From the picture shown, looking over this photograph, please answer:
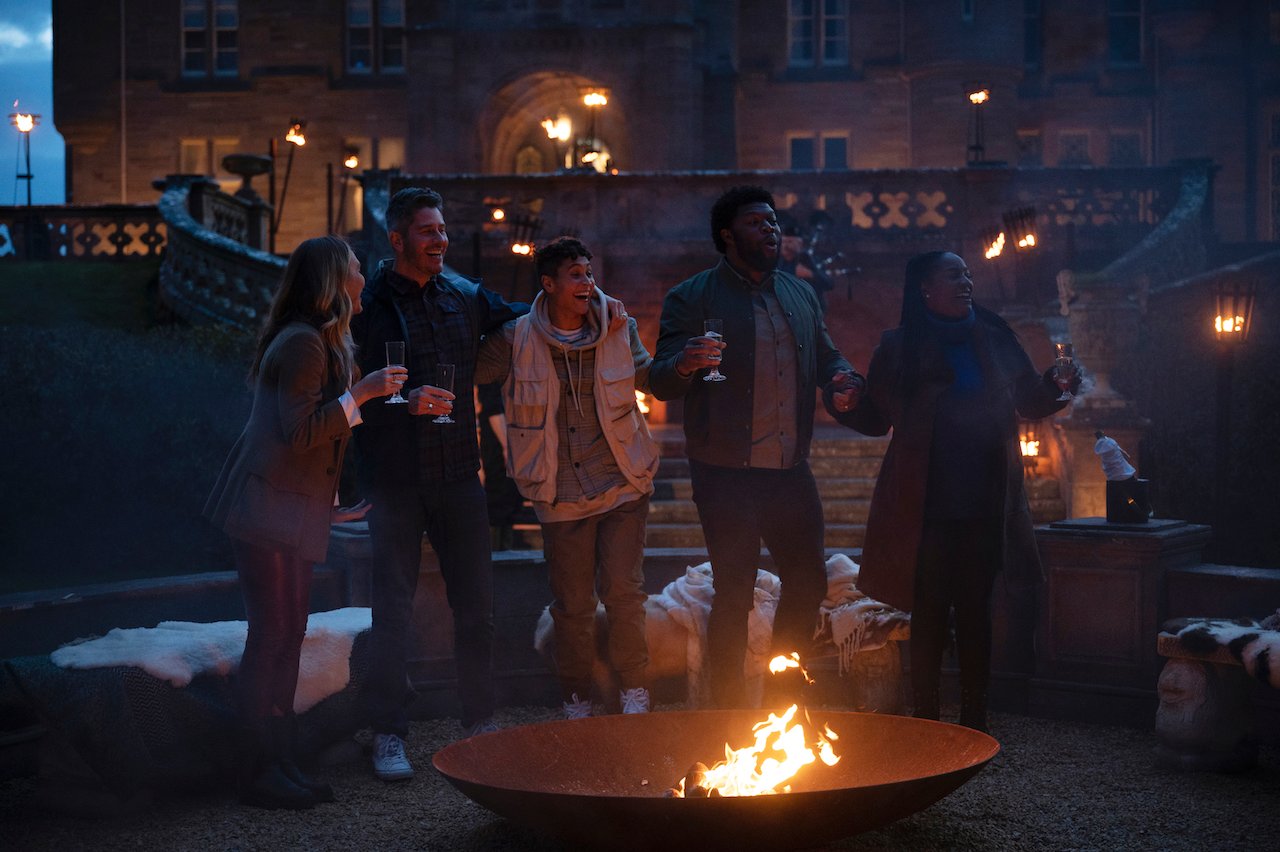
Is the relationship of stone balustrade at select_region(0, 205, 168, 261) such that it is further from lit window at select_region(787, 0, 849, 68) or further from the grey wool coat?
the grey wool coat

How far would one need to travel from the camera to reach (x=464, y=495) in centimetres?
552

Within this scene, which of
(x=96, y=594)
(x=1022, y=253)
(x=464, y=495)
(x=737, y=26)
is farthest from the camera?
(x=737, y=26)

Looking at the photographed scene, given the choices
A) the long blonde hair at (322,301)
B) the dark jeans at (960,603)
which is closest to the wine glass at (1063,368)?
the dark jeans at (960,603)

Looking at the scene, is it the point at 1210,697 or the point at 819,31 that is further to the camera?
the point at 819,31

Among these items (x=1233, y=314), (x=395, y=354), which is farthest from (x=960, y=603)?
(x=1233, y=314)

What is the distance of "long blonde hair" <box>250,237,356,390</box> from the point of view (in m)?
4.95

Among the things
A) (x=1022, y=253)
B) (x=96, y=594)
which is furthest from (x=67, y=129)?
(x=96, y=594)

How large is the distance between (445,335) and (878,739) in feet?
7.66

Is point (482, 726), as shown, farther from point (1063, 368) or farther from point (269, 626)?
point (1063, 368)

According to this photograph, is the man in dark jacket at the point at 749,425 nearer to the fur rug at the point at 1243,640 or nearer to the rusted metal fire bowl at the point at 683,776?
the rusted metal fire bowl at the point at 683,776

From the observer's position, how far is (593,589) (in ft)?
19.1

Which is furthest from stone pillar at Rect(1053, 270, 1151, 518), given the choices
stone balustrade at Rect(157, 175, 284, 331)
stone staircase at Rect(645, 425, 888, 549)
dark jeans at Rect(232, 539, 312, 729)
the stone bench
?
stone balustrade at Rect(157, 175, 284, 331)

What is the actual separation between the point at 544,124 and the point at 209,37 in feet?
29.3

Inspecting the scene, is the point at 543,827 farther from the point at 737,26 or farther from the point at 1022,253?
the point at 737,26
